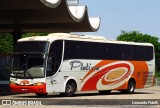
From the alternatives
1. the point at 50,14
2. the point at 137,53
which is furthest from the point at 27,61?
the point at 50,14

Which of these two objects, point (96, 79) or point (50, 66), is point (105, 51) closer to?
point (96, 79)

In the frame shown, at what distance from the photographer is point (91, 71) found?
27.6m

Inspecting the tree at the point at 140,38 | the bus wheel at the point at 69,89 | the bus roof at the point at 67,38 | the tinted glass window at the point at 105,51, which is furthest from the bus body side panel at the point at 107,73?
the tree at the point at 140,38

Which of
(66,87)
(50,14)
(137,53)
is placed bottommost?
(66,87)

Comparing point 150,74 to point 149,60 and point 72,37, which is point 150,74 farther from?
point 72,37

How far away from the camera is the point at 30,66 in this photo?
24.3m

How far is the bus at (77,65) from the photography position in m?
24.4

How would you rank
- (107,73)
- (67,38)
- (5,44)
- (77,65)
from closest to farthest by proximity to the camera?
(67,38) < (77,65) < (107,73) < (5,44)

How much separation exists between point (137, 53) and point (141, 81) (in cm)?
190

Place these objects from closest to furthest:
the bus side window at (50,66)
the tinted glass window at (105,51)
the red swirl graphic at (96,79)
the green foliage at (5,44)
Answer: the bus side window at (50,66), the tinted glass window at (105,51), the red swirl graphic at (96,79), the green foliage at (5,44)

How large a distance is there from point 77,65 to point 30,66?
303 centimetres

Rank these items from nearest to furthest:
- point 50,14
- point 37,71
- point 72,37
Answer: point 37,71, point 72,37, point 50,14

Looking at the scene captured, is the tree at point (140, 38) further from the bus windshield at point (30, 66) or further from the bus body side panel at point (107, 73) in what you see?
the bus windshield at point (30, 66)

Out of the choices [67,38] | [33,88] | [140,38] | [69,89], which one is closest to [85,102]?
[33,88]
